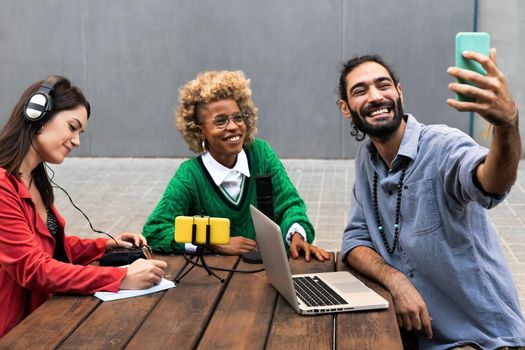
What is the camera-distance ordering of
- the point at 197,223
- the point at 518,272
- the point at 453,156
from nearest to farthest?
the point at 453,156, the point at 197,223, the point at 518,272

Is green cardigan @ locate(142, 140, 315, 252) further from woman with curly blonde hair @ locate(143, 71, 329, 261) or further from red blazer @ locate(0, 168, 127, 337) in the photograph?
red blazer @ locate(0, 168, 127, 337)

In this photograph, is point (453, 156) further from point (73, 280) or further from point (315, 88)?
point (315, 88)

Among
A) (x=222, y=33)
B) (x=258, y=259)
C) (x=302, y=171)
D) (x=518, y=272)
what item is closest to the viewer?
(x=258, y=259)

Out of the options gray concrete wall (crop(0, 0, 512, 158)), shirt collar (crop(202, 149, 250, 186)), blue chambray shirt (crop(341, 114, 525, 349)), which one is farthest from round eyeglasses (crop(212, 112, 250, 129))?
gray concrete wall (crop(0, 0, 512, 158))

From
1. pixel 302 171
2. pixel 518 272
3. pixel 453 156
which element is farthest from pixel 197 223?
pixel 302 171

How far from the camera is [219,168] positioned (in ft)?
13.0

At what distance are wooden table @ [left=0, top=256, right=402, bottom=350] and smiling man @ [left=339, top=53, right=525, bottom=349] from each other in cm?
16

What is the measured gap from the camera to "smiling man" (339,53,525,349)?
9.71ft

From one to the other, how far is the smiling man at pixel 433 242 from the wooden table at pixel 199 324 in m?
0.16

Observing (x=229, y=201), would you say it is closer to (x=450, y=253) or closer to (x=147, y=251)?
(x=147, y=251)

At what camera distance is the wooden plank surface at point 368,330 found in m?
2.48

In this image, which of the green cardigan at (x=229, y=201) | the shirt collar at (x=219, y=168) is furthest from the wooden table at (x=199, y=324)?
the shirt collar at (x=219, y=168)

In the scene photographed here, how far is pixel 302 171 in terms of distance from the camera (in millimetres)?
9680

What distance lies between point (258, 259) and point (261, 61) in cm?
716
